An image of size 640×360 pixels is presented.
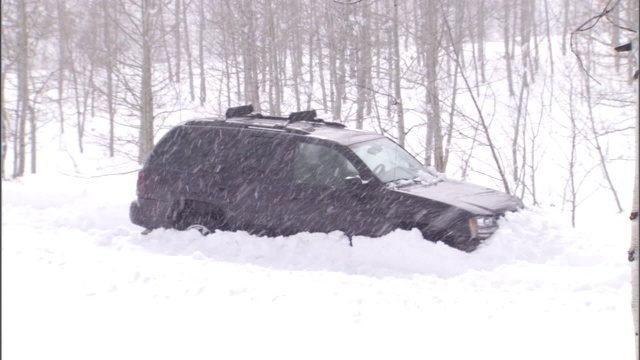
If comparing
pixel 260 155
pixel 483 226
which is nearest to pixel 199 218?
pixel 260 155

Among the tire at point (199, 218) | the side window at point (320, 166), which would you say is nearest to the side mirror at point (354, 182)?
the side window at point (320, 166)

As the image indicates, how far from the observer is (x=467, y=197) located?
24.7 feet

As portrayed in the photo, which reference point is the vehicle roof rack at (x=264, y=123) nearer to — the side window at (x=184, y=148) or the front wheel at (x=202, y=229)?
the side window at (x=184, y=148)

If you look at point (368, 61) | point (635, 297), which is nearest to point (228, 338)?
point (635, 297)

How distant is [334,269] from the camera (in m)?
7.24

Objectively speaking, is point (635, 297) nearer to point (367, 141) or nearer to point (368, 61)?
point (367, 141)

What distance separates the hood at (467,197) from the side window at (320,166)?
68 centimetres

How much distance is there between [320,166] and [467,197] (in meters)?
1.70

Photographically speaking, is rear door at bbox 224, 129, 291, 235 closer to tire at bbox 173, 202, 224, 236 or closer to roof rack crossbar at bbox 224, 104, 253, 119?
tire at bbox 173, 202, 224, 236

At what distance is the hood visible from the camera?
7199 mm

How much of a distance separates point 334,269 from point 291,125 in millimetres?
1933

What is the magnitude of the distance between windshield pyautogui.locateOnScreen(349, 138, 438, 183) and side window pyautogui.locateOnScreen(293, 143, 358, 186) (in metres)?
0.22

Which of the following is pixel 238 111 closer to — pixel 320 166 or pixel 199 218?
pixel 199 218

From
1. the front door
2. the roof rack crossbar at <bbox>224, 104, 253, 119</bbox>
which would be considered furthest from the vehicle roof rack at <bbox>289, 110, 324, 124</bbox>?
the roof rack crossbar at <bbox>224, 104, 253, 119</bbox>
